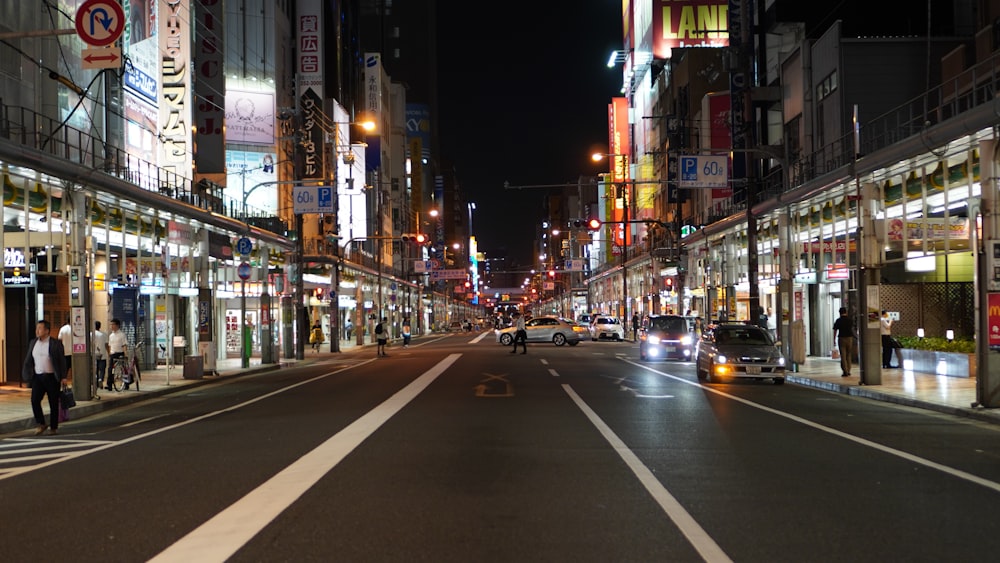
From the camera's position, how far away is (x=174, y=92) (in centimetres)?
3722

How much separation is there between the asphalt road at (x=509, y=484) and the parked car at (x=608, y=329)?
46.8 metres

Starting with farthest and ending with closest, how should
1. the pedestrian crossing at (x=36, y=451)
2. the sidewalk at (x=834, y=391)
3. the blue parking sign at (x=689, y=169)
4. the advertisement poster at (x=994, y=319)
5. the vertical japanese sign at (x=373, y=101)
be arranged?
1. the vertical japanese sign at (x=373, y=101)
2. the blue parking sign at (x=689, y=169)
3. the sidewalk at (x=834, y=391)
4. the advertisement poster at (x=994, y=319)
5. the pedestrian crossing at (x=36, y=451)

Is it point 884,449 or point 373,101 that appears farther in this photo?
point 373,101

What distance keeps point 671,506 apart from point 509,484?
1794 millimetres

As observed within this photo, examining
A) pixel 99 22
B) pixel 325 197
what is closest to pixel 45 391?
pixel 99 22

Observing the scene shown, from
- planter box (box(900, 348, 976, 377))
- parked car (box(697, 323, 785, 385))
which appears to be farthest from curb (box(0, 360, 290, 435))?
planter box (box(900, 348, 976, 377))

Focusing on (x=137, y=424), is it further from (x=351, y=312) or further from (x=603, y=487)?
(x=351, y=312)

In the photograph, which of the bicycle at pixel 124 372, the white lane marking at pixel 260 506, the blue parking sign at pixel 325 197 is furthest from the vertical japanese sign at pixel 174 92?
the white lane marking at pixel 260 506

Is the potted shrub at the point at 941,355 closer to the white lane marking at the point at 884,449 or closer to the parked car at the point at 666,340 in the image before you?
the white lane marking at the point at 884,449

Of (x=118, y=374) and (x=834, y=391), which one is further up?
(x=118, y=374)

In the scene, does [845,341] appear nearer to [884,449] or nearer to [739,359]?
[739,359]

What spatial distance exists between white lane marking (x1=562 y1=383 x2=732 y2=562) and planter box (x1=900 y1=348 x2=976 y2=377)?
1518cm

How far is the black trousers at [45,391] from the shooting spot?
15.7 m

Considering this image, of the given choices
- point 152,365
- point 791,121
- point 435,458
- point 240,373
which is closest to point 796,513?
point 435,458
